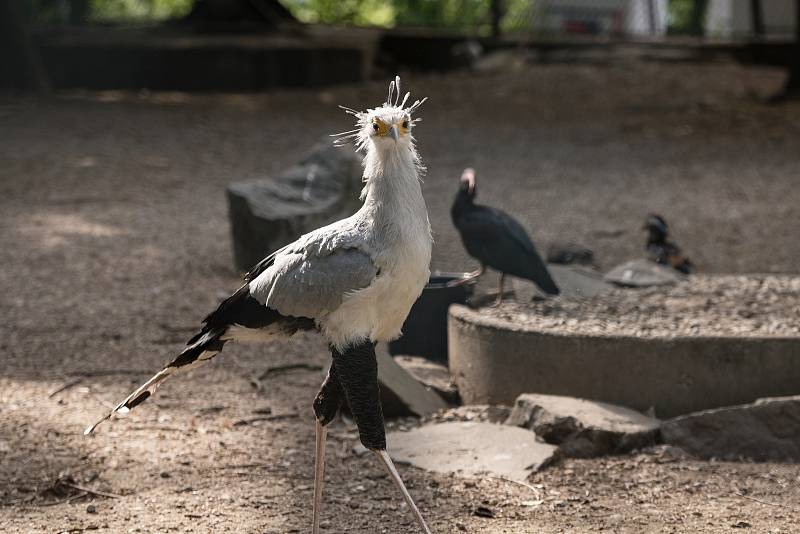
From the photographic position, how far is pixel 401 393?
184 inches

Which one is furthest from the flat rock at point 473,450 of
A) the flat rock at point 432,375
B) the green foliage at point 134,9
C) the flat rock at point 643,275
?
the green foliage at point 134,9

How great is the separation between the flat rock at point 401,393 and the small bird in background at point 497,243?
0.65 meters

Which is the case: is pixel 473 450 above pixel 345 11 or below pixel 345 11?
below

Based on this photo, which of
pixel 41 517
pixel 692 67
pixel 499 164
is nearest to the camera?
pixel 41 517

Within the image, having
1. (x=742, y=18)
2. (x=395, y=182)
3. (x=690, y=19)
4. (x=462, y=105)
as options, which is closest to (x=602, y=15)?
(x=690, y=19)

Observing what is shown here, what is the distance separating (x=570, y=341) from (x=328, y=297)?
1481 millimetres

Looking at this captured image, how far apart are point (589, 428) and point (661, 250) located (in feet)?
7.46

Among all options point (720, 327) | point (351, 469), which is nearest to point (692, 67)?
point (720, 327)

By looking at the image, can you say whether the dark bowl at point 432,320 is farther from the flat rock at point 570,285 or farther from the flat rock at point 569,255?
the flat rock at point 569,255

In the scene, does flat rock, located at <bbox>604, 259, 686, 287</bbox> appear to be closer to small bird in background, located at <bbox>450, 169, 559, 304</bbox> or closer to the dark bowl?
small bird in background, located at <bbox>450, 169, 559, 304</bbox>

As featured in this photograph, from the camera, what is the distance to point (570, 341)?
4.43 m

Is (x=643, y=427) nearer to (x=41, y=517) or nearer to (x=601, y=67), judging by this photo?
(x=41, y=517)

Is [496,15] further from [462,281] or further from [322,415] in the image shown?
[322,415]

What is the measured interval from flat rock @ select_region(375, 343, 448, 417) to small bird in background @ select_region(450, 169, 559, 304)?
2.12 feet
